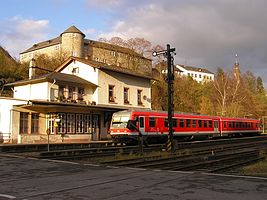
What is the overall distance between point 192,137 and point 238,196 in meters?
28.5

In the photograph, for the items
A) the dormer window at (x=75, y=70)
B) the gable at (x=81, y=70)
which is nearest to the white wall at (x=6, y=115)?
the gable at (x=81, y=70)

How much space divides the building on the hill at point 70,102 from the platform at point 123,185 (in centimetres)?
1723

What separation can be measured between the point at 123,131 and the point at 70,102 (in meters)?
8.39

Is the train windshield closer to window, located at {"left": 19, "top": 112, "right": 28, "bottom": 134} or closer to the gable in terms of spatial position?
window, located at {"left": 19, "top": 112, "right": 28, "bottom": 134}

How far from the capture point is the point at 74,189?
9.39 metres

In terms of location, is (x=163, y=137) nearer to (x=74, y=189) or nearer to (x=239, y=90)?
(x=74, y=189)

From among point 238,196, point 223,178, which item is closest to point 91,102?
point 223,178

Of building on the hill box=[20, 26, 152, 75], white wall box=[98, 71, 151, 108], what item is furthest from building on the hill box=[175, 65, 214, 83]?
white wall box=[98, 71, 151, 108]

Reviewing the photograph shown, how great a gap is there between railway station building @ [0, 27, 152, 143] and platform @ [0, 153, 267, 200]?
16569 millimetres

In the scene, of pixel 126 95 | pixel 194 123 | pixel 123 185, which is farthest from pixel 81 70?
pixel 123 185

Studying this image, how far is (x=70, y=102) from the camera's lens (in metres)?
35.1

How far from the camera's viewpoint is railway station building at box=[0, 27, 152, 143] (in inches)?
1237

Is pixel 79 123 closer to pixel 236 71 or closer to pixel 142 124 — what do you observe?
pixel 142 124

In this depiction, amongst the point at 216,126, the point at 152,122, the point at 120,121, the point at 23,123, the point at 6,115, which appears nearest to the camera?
the point at 120,121
